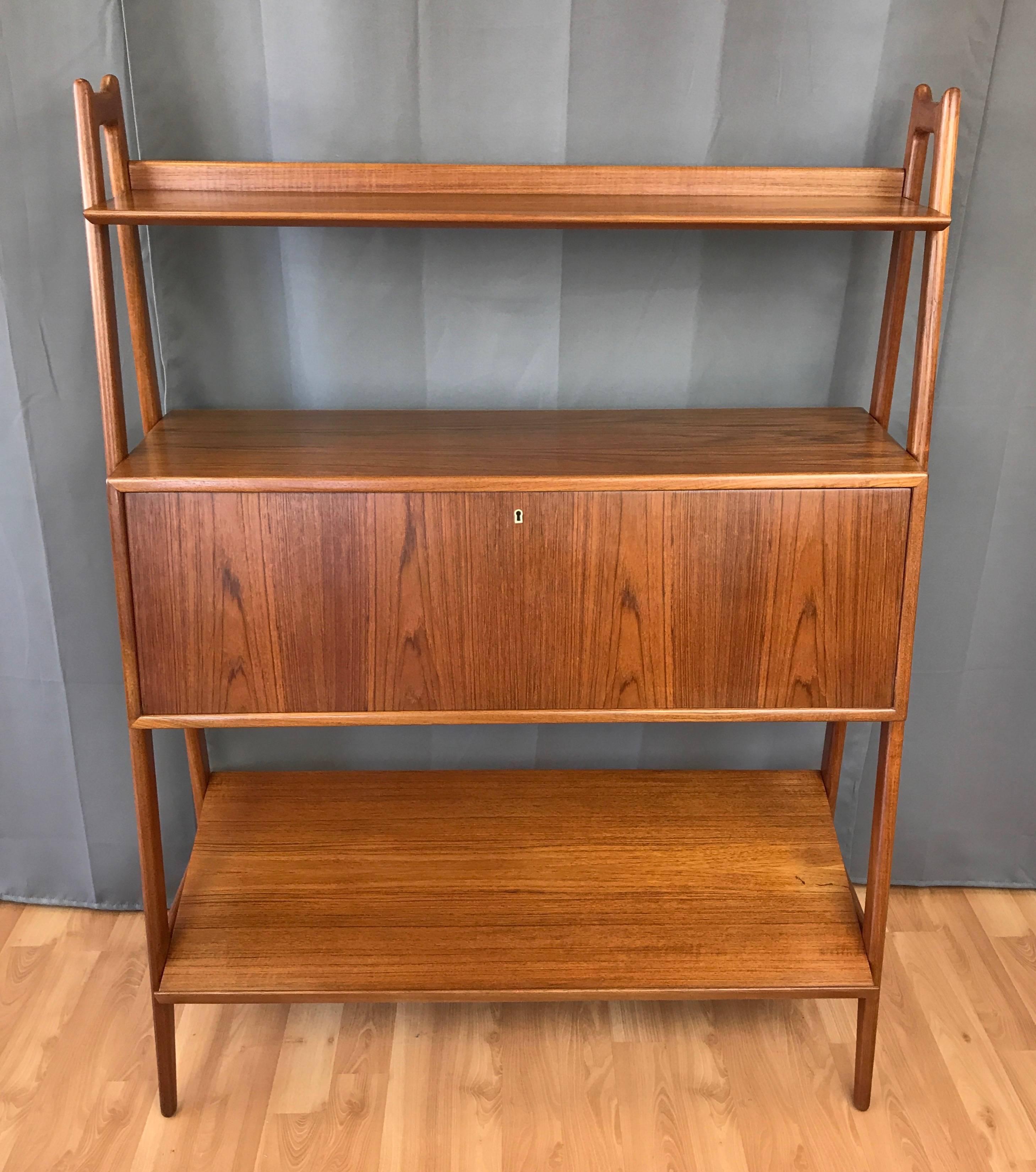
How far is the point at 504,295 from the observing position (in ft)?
6.02

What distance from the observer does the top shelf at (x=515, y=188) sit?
5.12 ft

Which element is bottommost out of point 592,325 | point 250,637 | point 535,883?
point 535,883

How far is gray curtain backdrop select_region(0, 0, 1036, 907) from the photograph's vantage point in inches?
66.5

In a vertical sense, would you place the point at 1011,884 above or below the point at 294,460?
below

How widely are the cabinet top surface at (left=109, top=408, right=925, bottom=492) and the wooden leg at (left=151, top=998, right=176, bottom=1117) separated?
0.84 meters

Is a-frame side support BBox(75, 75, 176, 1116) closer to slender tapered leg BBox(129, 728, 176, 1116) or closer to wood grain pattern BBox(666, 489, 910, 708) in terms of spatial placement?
slender tapered leg BBox(129, 728, 176, 1116)

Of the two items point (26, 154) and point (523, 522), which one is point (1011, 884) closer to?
point (523, 522)

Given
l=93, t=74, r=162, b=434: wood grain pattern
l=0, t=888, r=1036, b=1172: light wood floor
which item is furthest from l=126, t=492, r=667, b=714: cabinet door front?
l=0, t=888, r=1036, b=1172: light wood floor

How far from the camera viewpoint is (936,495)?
1973 mm

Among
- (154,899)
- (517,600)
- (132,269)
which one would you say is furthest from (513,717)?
(132,269)

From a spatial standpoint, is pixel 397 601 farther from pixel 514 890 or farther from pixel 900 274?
pixel 900 274

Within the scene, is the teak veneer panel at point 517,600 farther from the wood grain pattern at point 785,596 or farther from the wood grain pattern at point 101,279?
the wood grain pattern at point 101,279

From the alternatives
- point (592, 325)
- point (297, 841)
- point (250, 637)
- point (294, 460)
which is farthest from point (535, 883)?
point (592, 325)

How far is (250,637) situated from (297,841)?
1.75 feet
